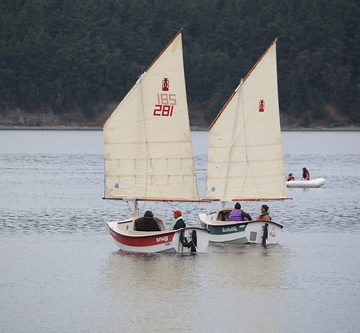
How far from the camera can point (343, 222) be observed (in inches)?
2616

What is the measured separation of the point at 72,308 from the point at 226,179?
19.2 meters

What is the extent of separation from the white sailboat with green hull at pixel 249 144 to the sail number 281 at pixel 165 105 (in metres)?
4.66

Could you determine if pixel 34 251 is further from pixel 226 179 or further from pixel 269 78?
pixel 269 78

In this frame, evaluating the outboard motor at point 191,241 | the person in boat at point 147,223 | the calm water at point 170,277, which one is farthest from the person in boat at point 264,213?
the person in boat at point 147,223

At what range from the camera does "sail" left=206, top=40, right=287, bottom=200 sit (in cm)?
5578

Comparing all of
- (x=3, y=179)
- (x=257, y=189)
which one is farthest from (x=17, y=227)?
(x=3, y=179)

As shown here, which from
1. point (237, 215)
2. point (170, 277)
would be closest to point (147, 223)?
point (170, 277)

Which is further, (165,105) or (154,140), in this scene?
(154,140)

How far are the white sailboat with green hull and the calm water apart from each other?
10.8ft

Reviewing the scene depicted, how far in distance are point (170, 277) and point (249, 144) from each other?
1432 cm

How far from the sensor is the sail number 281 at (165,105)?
51.0 metres

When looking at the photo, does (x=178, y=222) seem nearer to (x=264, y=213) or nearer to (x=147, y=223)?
(x=147, y=223)

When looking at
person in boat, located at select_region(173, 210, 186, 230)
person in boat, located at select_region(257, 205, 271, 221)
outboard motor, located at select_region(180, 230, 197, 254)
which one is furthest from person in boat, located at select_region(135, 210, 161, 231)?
person in boat, located at select_region(257, 205, 271, 221)

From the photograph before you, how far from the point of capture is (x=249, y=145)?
56500 mm
